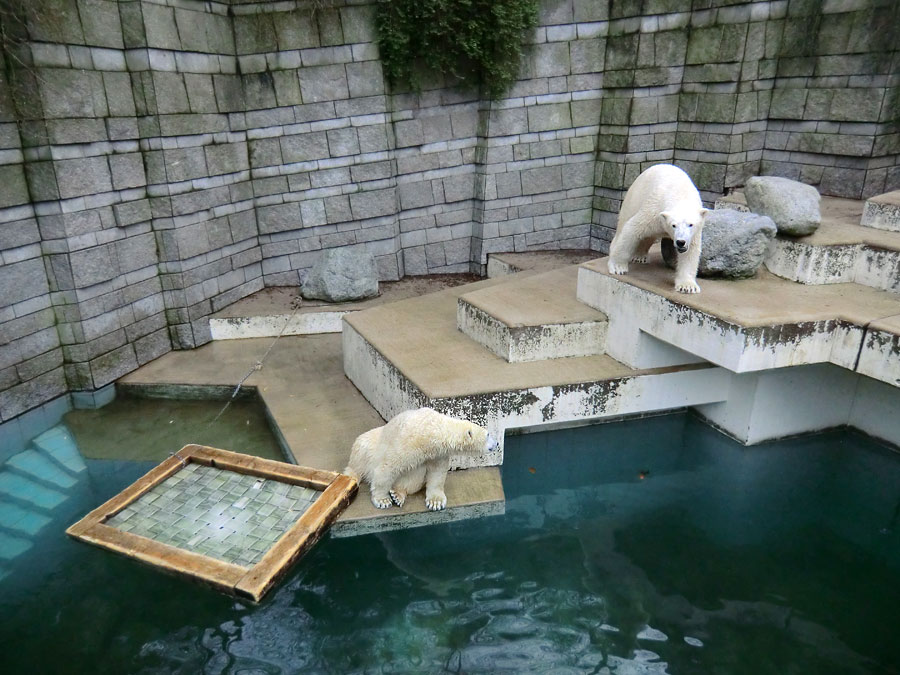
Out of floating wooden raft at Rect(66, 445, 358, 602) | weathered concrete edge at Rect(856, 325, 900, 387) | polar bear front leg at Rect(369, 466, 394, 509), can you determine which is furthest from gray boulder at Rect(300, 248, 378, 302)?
weathered concrete edge at Rect(856, 325, 900, 387)

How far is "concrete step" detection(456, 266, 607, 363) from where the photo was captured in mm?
5234

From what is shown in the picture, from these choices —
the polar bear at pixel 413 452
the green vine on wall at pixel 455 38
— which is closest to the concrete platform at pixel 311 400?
the polar bear at pixel 413 452

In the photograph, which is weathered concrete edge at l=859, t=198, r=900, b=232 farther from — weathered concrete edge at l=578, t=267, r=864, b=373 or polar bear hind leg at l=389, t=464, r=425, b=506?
polar bear hind leg at l=389, t=464, r=425, b=506

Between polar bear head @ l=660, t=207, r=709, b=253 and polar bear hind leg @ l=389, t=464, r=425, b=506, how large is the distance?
252 cm

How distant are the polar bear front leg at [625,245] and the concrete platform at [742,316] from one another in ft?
0.30

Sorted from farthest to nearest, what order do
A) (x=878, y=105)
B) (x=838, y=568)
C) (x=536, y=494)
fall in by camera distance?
1. (x=878, y=105)
2. (x=536, y=494)
3. (x=838, y=568)

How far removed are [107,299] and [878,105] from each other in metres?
8.57

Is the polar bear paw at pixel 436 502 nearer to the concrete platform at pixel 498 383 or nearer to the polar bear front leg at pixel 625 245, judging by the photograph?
the concrete platform at pixel 498 383

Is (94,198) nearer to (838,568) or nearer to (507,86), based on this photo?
(507,86)

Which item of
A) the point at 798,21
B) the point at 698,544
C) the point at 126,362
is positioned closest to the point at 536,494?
the point at 698,544

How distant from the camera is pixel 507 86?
798cm

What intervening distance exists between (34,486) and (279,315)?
121 inches

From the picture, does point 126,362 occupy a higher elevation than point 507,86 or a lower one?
lower

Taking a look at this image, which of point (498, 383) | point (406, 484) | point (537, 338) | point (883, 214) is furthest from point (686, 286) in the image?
point (406, 484)
